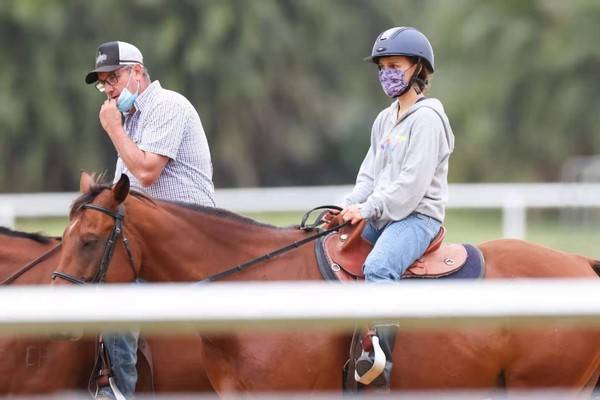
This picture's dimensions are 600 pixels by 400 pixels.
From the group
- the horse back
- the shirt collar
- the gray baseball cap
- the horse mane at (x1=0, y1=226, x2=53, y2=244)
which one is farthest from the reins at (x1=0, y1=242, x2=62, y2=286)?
the horse back

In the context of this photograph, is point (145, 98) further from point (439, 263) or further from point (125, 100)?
point (439, 263)

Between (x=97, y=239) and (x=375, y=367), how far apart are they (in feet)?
4.88

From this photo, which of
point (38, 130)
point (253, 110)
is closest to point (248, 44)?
point (253, 110)

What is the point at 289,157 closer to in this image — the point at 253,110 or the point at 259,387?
the point at 253,110

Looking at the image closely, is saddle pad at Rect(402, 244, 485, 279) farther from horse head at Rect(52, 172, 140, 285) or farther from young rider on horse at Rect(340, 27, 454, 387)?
horse head at Rect(52, 172, 140, 285)

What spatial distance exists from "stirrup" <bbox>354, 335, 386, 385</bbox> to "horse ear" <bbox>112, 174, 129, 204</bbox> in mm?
1411

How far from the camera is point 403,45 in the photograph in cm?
598

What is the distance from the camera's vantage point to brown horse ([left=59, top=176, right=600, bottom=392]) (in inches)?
226

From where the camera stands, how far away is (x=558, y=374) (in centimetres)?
612

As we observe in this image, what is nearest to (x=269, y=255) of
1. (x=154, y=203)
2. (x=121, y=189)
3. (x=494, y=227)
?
(x=154, y=203)

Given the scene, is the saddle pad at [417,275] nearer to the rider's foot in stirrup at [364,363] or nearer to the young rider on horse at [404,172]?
the young rider on horse at [404,172]

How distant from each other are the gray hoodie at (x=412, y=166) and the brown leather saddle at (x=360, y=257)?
5.8 inches

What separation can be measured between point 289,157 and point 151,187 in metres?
33.9

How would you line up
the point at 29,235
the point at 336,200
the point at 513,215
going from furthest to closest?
1. the point at 336,200
2. the point at 513,215
3. the point at 29,235
